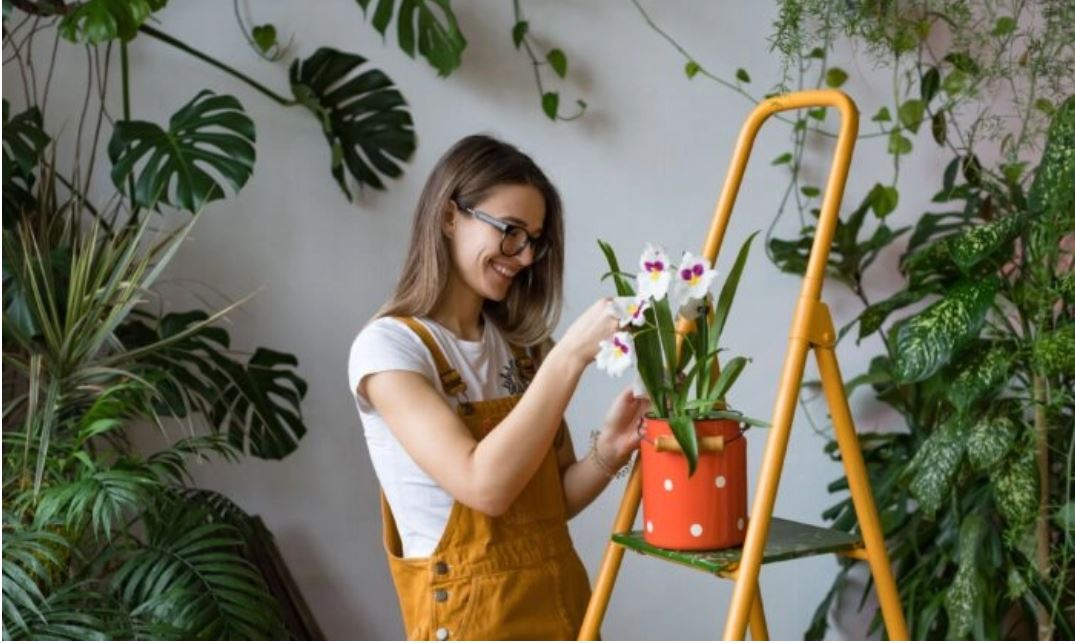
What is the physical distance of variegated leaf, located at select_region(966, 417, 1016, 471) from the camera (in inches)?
110

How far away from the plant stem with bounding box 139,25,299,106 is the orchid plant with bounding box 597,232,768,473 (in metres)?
1.86

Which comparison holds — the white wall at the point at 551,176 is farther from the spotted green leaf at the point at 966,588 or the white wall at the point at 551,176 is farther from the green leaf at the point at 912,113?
the spotted green leaf at the point at 966,588

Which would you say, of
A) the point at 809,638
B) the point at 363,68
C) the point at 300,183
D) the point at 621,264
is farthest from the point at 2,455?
the point at 809,638

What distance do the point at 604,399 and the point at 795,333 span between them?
192 cm

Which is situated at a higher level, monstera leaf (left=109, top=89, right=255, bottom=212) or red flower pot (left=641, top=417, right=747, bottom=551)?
monstera leaf (left=109, top=89, right=255, bottom=212)

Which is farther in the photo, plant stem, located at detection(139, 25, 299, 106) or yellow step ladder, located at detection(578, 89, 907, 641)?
plant stem, located at detection(139, 25, 299, 106)

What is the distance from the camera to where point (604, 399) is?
357cm

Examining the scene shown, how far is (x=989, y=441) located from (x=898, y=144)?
977 millimetres

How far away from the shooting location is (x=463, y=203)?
80.3 inches

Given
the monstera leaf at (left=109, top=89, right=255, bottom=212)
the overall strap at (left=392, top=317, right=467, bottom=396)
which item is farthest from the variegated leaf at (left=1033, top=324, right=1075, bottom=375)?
the monstera leaf at (left=109, top=89, right=255, bottom=212)

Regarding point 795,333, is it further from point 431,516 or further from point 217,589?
point 217,589

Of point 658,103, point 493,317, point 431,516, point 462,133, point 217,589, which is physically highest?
point 658,103

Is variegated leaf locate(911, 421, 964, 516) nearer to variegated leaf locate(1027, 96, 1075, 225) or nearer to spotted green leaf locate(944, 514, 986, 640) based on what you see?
spotted green leaf locate(944, 514, 986, 640)

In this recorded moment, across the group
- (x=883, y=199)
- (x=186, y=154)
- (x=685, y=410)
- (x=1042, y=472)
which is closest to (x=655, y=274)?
(x=685, y=410)
